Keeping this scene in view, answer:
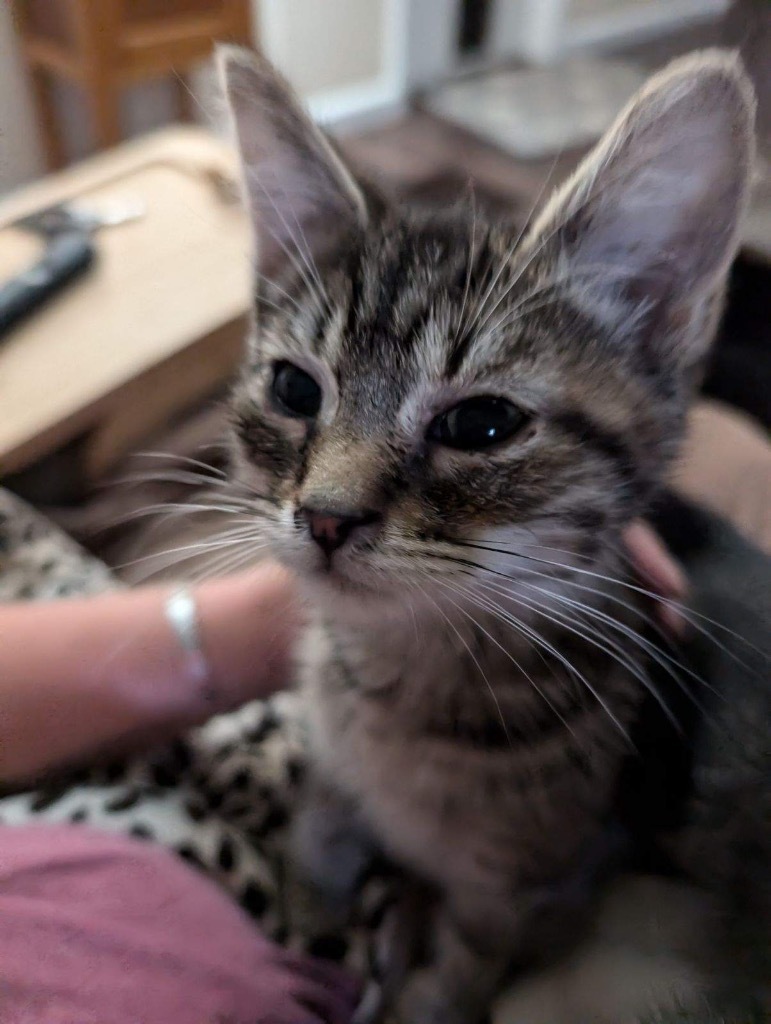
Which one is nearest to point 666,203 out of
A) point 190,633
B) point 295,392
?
point 295,392

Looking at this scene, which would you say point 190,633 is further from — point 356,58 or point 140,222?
point 356,58

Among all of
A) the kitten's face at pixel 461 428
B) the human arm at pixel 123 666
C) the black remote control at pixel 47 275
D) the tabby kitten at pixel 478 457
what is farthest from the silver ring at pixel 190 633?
the black remote control at pixel 47 275

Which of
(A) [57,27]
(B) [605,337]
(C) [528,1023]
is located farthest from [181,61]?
(C) [528,1023]

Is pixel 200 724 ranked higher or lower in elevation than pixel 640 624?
Answer: lower

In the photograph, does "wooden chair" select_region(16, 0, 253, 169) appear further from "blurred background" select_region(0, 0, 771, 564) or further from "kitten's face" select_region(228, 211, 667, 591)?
"kitten's face" select_region(228, 211, 667, 591)

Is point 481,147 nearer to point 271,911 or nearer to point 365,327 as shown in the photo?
point 365,327

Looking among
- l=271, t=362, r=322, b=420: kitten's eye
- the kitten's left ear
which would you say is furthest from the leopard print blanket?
the kitten's left ear
